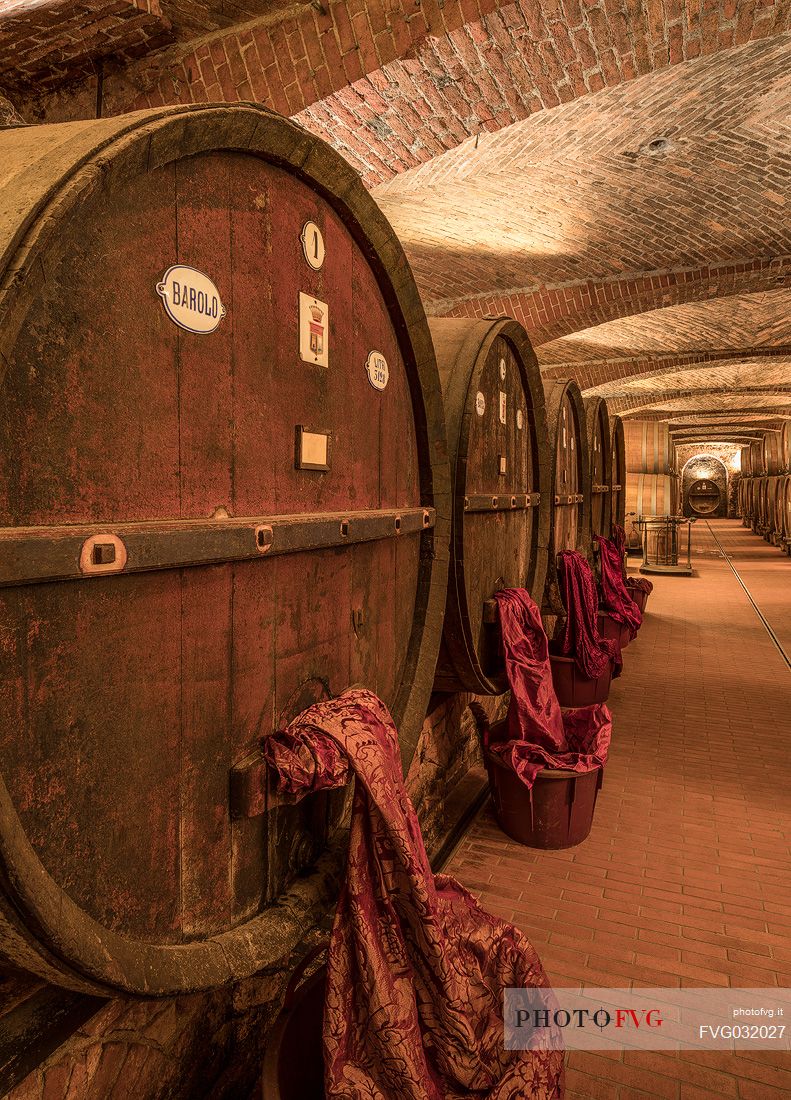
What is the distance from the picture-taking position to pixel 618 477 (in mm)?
9133

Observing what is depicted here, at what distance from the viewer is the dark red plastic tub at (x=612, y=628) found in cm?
628

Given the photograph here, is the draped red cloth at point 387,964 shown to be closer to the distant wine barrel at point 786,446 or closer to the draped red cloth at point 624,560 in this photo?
the draped red cloth at point 624,560

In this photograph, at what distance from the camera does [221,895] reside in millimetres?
1389

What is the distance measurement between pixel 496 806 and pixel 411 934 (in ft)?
6.64

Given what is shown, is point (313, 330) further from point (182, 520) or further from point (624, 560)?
point (624, 560)

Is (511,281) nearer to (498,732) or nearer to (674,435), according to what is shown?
(498,732)

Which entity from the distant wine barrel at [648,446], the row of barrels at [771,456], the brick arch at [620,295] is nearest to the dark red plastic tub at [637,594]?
the brick arch at [620,295]

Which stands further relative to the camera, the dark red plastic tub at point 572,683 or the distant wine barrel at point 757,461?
the distant wine barrel at point 757,461

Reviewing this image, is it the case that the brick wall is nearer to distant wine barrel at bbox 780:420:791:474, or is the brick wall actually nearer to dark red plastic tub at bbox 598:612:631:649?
dark red plastic tub at bbox 598:612:631:649

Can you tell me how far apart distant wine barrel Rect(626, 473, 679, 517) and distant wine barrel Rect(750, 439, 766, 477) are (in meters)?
11.5

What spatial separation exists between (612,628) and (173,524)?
18.9 feet

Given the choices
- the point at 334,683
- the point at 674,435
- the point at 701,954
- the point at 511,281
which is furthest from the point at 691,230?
the point at 674,435

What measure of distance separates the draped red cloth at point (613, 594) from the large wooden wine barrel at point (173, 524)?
490cm

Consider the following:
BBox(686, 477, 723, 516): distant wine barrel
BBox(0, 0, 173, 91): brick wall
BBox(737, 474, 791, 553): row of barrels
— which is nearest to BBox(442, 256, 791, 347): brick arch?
BBox(0, 0, 173, 91): brick wall
